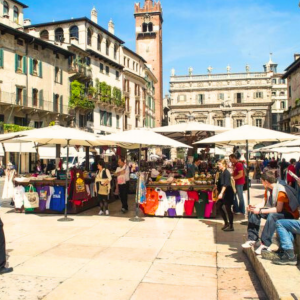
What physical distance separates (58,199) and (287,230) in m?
7.57

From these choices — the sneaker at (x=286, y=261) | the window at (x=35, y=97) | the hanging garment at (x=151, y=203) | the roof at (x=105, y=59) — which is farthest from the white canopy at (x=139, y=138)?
the roof at (x=105, y=59)

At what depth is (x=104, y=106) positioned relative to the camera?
43.6m

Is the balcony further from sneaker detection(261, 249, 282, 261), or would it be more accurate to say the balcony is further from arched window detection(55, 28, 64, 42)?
sneaker detection(261, 249, 282, 261)

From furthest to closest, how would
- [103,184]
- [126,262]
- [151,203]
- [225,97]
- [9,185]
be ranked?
[225,97] < [9,185] < [151,203] < [103,184] < [126,262]

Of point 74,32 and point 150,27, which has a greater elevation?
point 150,27

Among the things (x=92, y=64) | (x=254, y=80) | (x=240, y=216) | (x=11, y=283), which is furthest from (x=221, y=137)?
(x=254, y=80)

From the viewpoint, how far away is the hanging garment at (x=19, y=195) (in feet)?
35.7

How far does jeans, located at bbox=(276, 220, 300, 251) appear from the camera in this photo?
4.78 m

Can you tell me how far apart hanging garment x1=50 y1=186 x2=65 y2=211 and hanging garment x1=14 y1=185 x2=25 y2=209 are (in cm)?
90

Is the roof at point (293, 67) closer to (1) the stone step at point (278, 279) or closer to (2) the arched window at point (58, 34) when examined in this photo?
(2) the arched window at point (58, 34)

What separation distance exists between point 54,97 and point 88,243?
30.1 m

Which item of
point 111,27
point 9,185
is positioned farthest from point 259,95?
point 9,185

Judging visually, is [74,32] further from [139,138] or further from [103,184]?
[139,138]

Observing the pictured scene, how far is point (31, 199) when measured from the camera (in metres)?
10.9
